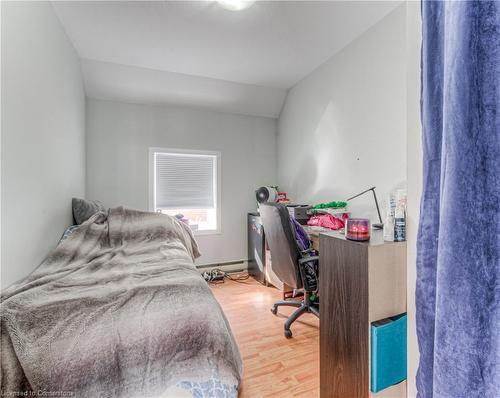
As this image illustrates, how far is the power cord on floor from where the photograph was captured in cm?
327

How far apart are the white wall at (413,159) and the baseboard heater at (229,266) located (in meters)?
2.81

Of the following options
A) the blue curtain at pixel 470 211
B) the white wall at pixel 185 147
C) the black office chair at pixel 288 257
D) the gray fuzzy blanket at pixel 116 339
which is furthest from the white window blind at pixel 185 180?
the blue curtain at pixel 470 211

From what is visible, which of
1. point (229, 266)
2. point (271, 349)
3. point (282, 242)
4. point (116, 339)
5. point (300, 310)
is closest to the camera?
point (116, 339)

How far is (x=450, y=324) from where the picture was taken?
60 cm

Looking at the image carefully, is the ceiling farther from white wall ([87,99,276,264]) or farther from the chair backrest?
the chair backrest

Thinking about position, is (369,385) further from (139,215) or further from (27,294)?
(139,215)

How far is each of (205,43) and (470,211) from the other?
101 inches

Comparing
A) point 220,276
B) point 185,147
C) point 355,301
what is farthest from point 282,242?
point 185,147

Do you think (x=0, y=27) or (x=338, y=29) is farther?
(x=338, y=29)

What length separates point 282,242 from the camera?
75.9 inches

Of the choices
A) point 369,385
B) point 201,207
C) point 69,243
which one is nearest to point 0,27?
point 69,243

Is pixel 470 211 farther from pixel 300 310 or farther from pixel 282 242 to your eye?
pixel 300 310

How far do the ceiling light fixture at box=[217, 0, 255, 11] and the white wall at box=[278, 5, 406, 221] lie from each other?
114cm

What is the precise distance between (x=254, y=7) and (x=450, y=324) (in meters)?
2.31
